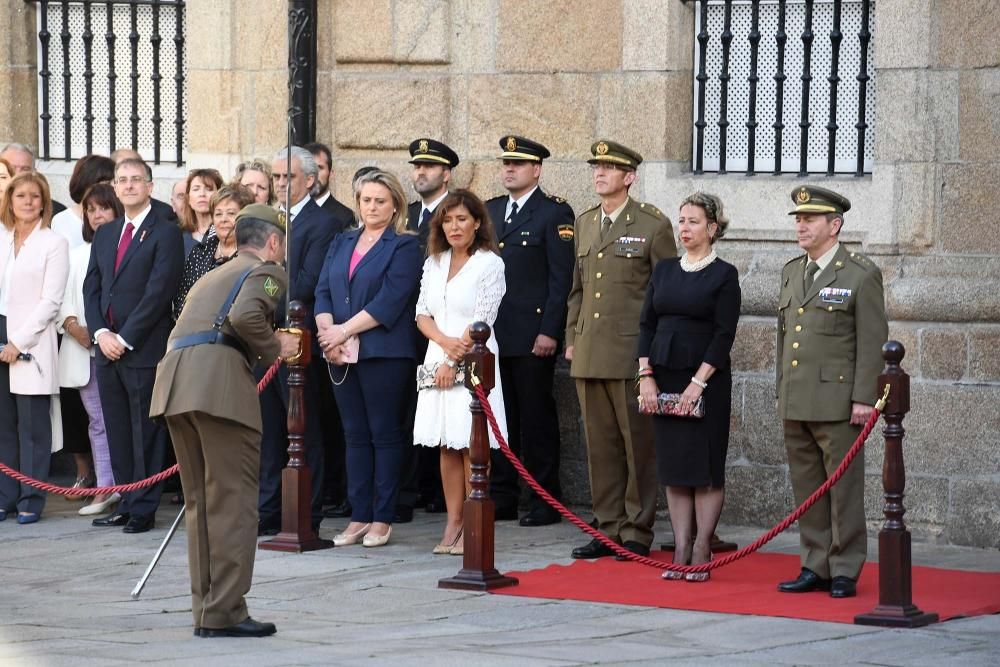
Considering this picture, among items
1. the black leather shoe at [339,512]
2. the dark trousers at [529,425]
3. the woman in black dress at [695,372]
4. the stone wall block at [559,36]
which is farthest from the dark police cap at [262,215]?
the stone wall block at [559,36]

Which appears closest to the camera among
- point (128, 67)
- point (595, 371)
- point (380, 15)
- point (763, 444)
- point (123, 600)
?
point (123, 600)

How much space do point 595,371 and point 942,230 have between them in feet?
A: 6.82

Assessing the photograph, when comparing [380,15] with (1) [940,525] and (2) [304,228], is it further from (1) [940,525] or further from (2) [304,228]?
(1) [940,525]

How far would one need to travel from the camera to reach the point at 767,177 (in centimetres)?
1167

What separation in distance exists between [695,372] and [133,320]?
11.1 ft

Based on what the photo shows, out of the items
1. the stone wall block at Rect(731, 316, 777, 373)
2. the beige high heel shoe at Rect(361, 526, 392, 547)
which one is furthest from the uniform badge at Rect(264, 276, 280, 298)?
the stone wall block at Rect(731, 316, 777, 373)

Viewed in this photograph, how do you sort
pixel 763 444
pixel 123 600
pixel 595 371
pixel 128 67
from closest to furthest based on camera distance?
pixel 123 600 → pixel 595 371 → pixel 763 444 → pixel 128 67

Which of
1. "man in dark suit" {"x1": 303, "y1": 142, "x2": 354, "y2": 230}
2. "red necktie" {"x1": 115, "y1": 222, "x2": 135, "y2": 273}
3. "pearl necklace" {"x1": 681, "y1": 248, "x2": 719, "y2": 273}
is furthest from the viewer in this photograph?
"man in dark suit" {"x1": 303, "y1": 142, "x2": 354, "y2": 230}

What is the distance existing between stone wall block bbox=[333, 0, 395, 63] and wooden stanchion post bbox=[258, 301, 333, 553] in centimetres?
290

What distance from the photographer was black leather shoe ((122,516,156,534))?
37.1ft

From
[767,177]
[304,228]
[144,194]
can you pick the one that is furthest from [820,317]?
[144,194]

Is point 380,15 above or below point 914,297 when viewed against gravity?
above

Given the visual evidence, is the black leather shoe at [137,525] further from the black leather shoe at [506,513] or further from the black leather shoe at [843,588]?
the black leather shoe at [843,588]

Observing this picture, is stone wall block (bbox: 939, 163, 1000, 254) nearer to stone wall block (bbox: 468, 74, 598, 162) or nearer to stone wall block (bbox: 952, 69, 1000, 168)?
stone wall block (bbox: 952, 69, 1000, 168)
